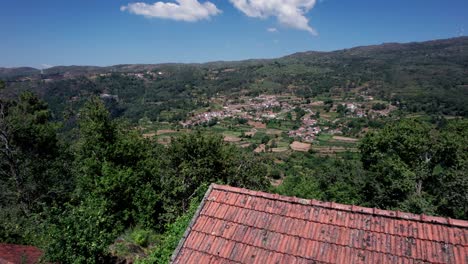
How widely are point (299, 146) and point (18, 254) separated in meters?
58.6

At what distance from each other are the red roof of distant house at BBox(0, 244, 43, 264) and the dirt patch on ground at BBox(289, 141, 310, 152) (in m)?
54.7

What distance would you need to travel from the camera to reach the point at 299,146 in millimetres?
63688

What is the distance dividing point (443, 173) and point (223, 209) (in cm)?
1909

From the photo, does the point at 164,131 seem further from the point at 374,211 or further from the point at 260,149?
the point at 374,211

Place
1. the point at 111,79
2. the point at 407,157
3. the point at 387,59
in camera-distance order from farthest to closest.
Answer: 1. the point at 387,59
2. the point at 111,79
3. the point at 407,157

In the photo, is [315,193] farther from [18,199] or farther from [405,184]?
[18,199]

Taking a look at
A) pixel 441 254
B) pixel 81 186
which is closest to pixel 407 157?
pixel 441 254

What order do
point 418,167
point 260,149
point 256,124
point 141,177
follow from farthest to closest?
point 256,124 < point 260,149 < point 418,167 < point 141,177

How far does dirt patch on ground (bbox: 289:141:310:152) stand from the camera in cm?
6112

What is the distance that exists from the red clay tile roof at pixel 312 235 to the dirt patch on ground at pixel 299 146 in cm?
5639

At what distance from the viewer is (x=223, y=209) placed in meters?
5.79

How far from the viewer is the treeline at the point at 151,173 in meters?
14.0

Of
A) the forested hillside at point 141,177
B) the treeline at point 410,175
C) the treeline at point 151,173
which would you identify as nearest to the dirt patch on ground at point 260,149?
the forested hillside at point 141,177

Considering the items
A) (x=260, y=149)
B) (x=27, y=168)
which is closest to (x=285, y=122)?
(x=260, y=149)
